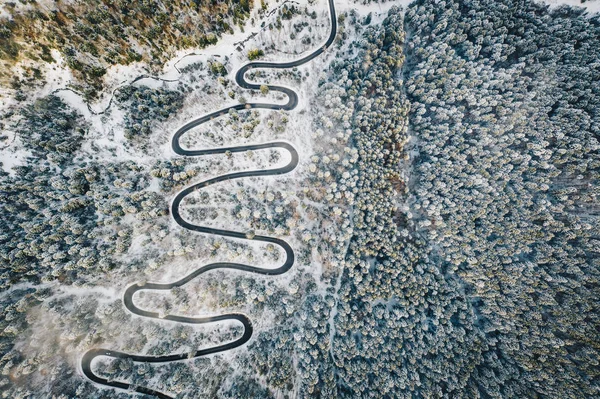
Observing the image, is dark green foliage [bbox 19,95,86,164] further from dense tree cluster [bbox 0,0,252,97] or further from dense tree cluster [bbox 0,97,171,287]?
dense tree cluster [bbox 0,0,252,97]

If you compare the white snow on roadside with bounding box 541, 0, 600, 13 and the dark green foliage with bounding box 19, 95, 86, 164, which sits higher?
the white snow on roadside with bounding box 541, 0, 600, 13

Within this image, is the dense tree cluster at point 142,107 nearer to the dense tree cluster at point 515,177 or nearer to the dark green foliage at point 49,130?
the dark green foliage at point 49,130

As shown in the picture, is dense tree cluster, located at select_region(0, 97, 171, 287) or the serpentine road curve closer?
the serpentine road curve

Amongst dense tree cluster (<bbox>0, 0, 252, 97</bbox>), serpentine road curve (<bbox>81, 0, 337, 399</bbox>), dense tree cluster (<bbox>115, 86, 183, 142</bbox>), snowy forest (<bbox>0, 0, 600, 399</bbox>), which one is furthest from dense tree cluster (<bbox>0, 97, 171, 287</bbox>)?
dense tree cluster (<bbox>0, 0, 252, 97</bbox>)

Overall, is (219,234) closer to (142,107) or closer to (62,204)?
(62,204)

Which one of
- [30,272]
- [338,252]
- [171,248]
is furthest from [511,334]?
[30,272]

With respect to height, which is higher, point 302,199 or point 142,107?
point 142,107

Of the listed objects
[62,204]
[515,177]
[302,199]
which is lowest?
[62,204]

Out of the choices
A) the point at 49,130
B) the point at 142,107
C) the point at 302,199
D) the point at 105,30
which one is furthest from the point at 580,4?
the point at 49,130
